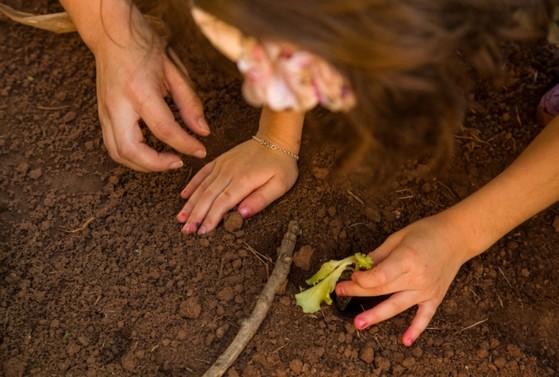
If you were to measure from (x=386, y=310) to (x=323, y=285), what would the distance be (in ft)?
0.69

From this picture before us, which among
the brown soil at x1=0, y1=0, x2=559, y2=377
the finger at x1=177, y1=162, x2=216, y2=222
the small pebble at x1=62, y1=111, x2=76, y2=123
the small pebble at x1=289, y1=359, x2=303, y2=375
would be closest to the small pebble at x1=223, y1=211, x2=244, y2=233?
the brown soil at x1=0, y1=0, x2=559, y2=377

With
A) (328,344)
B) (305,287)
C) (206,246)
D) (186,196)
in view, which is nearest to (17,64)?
(186,196)

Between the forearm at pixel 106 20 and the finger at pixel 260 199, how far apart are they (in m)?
0.62

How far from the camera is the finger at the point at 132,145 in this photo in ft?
6.86

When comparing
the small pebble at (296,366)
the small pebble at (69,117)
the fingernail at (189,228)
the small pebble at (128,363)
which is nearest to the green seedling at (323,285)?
the small pebble at (296,366)

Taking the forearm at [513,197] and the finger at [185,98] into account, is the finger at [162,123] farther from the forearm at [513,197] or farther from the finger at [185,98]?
the forearm at [513,197]

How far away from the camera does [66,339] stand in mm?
2146

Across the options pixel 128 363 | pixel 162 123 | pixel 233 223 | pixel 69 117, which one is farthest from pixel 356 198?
pixel 69 117

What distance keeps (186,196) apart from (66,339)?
600 mm

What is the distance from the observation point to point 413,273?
203 cm

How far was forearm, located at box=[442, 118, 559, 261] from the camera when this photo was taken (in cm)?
205

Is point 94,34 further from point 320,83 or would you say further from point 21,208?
point 320,83

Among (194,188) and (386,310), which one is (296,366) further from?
(194,188)

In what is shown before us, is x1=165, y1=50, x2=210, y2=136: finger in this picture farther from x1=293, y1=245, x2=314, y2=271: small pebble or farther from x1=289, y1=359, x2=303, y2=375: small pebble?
x1=289, y1=359, x2=303, y2=375: small pebble
